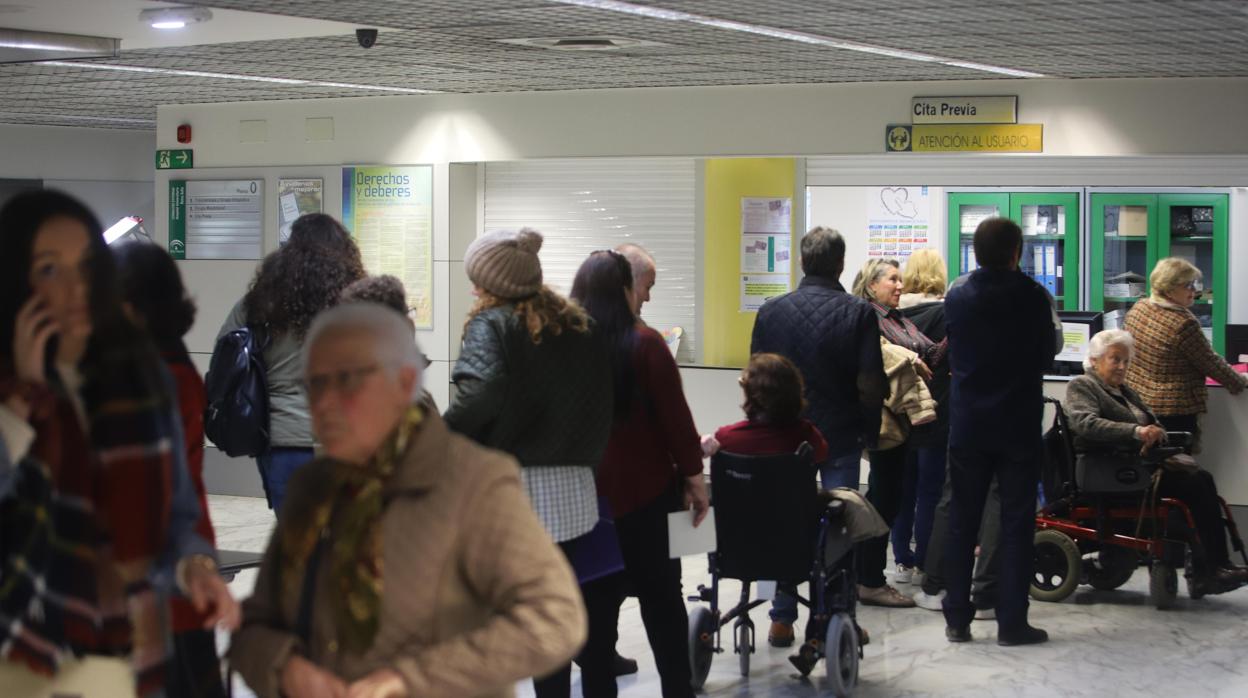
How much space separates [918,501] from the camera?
7828mm

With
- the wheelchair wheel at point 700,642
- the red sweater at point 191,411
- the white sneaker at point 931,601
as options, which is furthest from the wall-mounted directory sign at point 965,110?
the red sweater at point 191,411

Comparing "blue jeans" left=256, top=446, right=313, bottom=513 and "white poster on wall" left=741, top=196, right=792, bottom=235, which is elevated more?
"white poster on wall" left=741, top=196, right=792, bottom=235

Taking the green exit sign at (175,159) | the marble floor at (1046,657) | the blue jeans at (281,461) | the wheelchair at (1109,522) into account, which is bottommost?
the marble floor at (1046,657)

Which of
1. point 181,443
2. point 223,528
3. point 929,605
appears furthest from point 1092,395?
point 181,443

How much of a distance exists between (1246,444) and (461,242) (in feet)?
16.0

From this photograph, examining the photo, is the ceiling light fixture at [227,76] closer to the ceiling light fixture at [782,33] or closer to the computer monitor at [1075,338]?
the ceiling light fixture at [782,33]

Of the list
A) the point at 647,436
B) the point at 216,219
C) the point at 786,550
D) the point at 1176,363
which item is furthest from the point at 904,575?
the point at 216,219

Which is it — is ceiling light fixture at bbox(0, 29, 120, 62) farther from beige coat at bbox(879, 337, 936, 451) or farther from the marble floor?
beige coat at bbox(879, 337, 936, 451)

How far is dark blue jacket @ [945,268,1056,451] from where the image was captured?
632 centimetres

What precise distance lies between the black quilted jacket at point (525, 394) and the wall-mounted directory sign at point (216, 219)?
6573 millimetres

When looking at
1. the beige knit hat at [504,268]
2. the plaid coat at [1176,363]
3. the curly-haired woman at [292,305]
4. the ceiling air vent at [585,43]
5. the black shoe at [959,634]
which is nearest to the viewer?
the beige knit hat at [504,268]

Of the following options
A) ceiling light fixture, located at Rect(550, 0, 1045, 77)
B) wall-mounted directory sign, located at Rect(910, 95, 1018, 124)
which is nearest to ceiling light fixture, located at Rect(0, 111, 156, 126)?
wall-mounted directory sign, located at Rect(910, 95, 1018, 124)

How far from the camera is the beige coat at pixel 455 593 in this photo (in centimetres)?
225

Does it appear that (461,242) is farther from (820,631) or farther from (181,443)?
(181,443)
